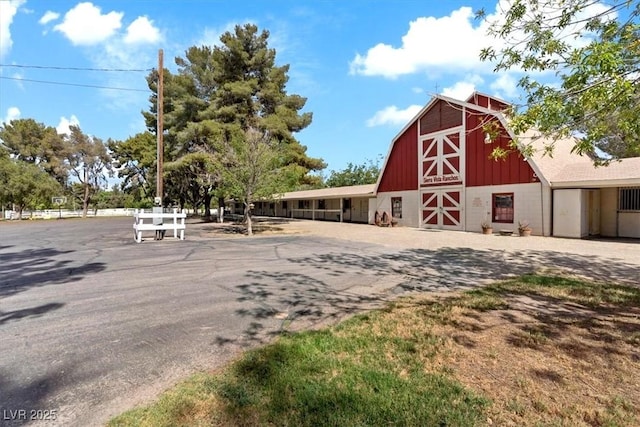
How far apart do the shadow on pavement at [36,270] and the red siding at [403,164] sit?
1750cm

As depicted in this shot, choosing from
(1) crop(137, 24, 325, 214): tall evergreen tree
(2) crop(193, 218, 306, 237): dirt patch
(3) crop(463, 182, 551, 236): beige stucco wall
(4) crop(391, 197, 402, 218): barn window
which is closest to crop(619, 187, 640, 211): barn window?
(3) crop(463, 182, 551, 236): beige stucco wall

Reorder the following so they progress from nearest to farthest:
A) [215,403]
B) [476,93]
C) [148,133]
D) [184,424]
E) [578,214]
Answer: [184,424] < [215,403] < [578,214] < [476,93] < [148,133]

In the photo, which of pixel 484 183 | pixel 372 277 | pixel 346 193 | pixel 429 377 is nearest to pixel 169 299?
pixel 372 277

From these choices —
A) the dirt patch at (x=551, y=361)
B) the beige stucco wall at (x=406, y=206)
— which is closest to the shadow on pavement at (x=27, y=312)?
the dirt patch at (x=551, y=361)

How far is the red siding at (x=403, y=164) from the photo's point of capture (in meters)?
21.4

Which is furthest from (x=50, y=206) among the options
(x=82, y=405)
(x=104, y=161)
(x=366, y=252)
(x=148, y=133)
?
(x=82, y=405)

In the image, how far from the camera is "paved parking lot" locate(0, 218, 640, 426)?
2.86 metres

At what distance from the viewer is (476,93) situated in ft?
68.9

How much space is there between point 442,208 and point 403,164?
409 cm

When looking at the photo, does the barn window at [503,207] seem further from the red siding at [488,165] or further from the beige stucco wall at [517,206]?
the red siding at [488,165]

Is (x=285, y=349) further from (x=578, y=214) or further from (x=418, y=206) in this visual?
(x=418, y=206)

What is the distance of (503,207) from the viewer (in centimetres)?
1695

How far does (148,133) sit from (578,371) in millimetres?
47154

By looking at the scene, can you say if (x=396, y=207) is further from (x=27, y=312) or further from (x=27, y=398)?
(x=27, y=398)
